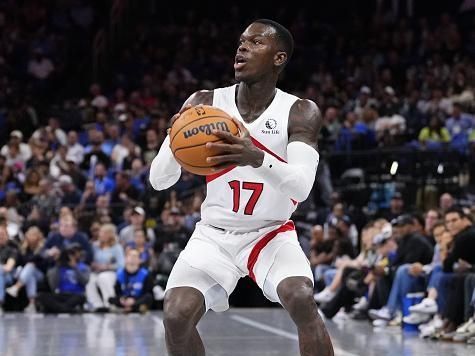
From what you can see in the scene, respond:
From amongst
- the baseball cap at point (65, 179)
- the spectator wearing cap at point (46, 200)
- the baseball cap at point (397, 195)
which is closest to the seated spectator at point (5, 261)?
the spectator wearing cap at point (46, 200)

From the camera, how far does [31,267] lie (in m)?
17.3

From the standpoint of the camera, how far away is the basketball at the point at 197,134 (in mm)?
6039

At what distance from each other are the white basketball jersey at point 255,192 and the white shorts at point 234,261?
7cm

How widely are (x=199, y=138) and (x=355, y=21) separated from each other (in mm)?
21840

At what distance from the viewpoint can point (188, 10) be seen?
29672mm

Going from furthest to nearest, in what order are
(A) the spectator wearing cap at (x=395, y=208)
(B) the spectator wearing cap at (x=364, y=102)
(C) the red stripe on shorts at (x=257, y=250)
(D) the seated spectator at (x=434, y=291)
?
1. (B) the spectator wearing cap at (x=364, y=102)
2. (A) the spectator wearing cap at (x=395, y=208)
3. (D) the seated spectator at (x=434, y=291)
4. (C) the red stripe on shorts at (x=257, y=250)

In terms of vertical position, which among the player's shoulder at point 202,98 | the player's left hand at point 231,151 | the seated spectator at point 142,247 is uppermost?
the player's shoulder at point 202,98

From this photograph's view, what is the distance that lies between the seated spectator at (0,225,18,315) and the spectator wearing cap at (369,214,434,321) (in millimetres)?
5891

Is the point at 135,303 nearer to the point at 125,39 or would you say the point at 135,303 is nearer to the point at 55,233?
the point at 55,233

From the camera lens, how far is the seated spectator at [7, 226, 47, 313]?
17.2 meters

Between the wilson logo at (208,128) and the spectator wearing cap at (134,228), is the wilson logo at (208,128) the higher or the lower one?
the higher one

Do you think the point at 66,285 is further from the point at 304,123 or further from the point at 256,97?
the point at 304,123

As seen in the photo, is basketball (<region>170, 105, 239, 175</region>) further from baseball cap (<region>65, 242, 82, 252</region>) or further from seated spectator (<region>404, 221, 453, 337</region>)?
baseball cap (<region>65, 242, 82, 252</region>)

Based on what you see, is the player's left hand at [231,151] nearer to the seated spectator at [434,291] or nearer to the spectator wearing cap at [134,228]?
the seated spectator at [434,291]
